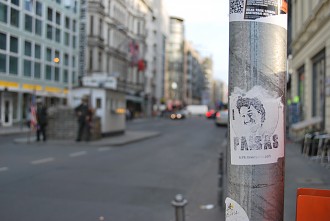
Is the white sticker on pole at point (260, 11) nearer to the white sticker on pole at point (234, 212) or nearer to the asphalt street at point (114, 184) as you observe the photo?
the white sticker on pole at point (234, 212)

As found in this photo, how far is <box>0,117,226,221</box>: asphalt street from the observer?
604 centimetres

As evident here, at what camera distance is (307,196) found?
8.63 feet

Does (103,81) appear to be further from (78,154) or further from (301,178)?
(301,178)

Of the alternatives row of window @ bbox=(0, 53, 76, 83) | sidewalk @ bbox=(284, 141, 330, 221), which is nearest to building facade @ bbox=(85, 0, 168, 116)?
row of window @ bbox=(0, 53, 76, 83)

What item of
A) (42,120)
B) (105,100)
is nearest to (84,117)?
(42,120)

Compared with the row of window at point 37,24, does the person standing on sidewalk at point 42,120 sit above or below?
below

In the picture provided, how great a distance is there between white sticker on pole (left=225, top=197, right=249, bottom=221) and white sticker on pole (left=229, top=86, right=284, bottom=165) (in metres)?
0.27

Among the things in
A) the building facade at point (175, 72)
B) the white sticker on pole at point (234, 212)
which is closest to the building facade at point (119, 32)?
the white sticker on pole at point (234, 212)

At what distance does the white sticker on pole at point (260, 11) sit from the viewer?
2412mm

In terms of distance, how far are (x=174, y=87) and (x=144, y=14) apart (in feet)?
323

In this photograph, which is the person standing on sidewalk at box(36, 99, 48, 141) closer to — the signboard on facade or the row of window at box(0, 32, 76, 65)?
the signboard on facade

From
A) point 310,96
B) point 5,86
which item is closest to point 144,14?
Answer: point 5,86

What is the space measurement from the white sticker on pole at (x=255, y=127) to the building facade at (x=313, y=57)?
9754 millimetres

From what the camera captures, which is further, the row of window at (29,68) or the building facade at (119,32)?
the building facade at (119,32)
